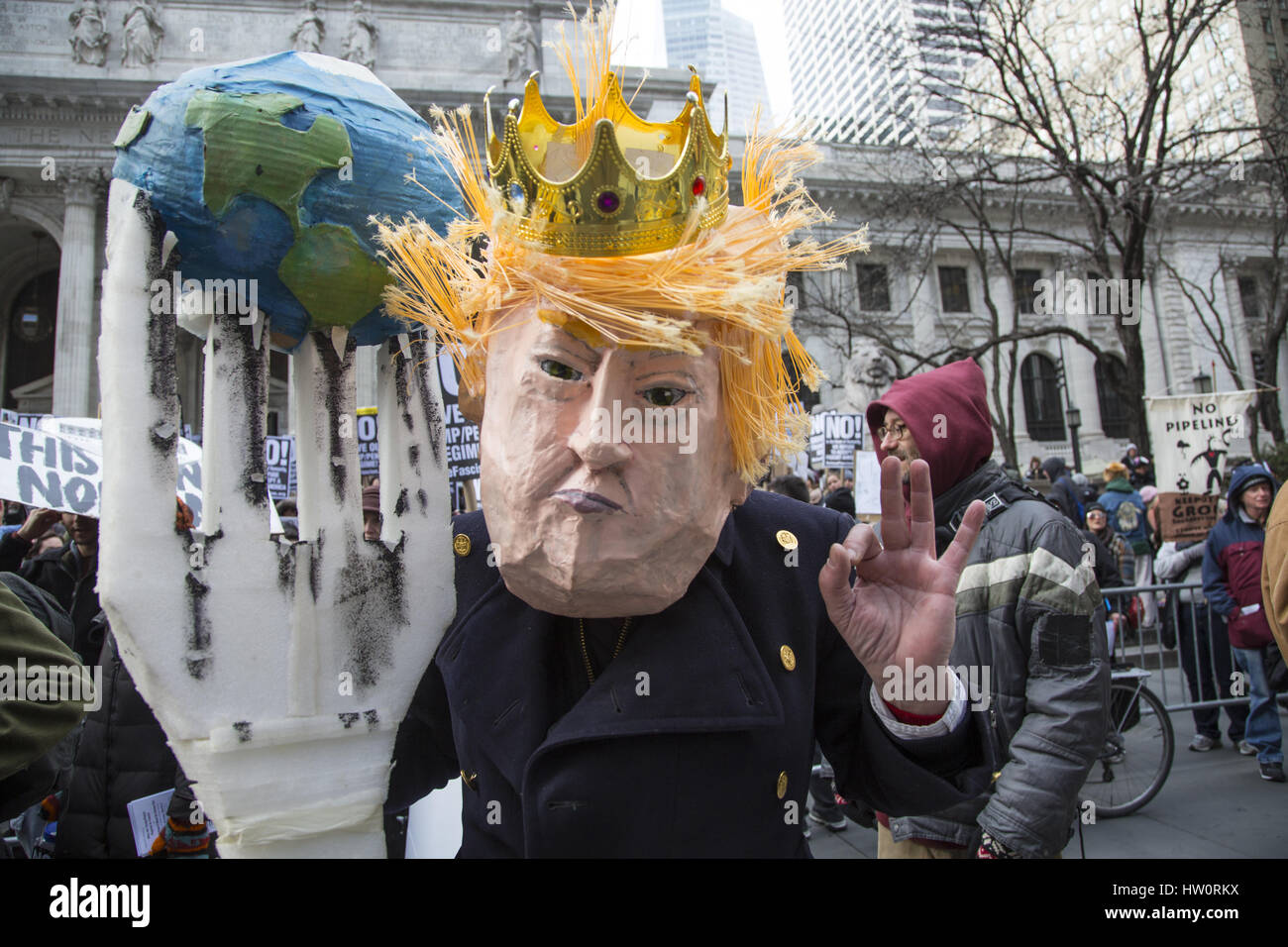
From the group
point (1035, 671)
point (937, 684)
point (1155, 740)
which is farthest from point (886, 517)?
point (1155, 740)

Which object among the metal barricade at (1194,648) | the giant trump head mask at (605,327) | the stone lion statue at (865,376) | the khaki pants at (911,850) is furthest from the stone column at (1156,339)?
the giant trump head mask at (605,327)

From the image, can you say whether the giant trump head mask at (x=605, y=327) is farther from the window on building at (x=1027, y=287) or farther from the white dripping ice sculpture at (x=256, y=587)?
the window on building at (x=1027, y=287)

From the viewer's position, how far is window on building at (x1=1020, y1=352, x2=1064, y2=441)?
34938mm

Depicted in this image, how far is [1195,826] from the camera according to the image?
4.93m

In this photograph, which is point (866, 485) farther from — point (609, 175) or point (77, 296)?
point (77, 296)

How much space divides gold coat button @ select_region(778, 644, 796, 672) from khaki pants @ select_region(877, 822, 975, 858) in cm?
138

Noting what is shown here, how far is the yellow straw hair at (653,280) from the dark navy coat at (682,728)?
0.30 metres

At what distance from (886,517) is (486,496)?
0.74 m

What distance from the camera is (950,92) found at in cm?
1507

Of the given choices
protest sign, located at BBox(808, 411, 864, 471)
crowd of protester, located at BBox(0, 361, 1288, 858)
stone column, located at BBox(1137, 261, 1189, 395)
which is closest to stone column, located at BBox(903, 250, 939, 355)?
stone column, located at BBox(1137, 261, 1189, 395)

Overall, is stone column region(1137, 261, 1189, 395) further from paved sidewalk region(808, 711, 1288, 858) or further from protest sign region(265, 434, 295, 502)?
protest sign region(265, 434, 295, 502)

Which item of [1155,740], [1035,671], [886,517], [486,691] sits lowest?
[1155,740]

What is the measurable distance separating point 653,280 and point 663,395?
20cm
